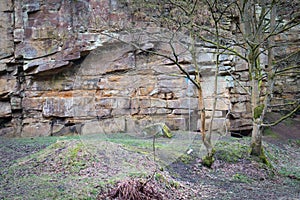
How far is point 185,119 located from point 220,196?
4.58ft

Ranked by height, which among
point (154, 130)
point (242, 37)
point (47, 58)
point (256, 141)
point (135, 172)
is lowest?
point (135, 172)

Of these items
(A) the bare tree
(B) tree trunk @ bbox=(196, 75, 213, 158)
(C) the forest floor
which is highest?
(A) the bare tree

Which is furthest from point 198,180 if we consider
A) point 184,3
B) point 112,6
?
point 112,6

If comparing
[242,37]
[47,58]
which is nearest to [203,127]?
[242,37]

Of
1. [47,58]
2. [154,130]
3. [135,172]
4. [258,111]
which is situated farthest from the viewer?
[47,58]

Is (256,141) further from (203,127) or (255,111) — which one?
(203,127)

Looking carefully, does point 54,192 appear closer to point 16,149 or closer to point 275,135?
point 16,149

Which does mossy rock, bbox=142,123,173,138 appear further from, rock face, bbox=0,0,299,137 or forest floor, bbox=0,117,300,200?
rock face, bbox=0,0,299,137

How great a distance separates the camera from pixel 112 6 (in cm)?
1191

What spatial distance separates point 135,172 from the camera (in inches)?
221

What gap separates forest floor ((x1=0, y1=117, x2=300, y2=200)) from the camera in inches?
187

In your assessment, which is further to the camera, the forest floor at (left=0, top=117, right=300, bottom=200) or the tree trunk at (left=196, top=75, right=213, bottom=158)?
the tree trunk at (left=196, top=75, right=213, bottom=158)

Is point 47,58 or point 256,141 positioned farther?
point 47,58

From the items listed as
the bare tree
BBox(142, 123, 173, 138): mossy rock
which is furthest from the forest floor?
the bare tree
